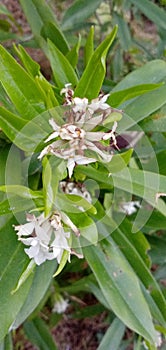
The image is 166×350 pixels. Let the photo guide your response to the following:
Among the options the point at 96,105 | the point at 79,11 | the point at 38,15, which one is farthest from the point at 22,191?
the point at 79,11

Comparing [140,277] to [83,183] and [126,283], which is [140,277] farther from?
[83,183]

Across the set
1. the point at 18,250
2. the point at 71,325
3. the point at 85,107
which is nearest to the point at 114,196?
the point at 18,250

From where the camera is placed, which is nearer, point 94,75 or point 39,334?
point 94,75

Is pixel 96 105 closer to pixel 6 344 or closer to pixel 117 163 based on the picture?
pixel 117 163

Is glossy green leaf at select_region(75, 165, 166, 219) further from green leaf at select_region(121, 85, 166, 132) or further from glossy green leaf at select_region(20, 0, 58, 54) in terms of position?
glossy green leaf at select_region(20, 0, 58, 54)

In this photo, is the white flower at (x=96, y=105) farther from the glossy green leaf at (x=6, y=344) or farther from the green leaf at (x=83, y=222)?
the glossy green leaf at (x=6, y=344)

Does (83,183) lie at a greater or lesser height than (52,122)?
lesser
